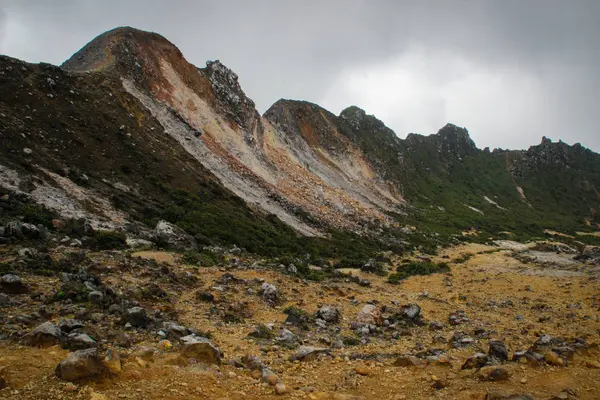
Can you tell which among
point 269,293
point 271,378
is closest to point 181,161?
point 269,293

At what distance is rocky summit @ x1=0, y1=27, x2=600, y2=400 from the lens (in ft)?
23.4

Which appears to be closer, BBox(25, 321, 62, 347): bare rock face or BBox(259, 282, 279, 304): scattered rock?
BBox(25, 321, 62, 347): bare rock face

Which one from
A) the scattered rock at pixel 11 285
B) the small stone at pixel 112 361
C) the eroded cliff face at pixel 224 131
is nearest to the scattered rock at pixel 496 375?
the small stone at pixel 112 361

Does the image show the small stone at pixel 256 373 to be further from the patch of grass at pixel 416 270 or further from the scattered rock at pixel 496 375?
the patch of grass at pixel 416 270

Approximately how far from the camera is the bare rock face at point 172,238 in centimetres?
1956

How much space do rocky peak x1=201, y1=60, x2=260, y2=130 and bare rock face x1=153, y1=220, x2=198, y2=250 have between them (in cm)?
3258

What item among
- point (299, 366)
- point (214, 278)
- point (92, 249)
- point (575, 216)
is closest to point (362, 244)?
point (214, 278)

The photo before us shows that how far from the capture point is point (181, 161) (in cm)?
3422

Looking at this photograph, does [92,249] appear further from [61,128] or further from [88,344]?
[61,128]

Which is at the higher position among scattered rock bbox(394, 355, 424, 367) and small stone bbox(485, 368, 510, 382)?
small stone bbox(485, 368, 510, 382)

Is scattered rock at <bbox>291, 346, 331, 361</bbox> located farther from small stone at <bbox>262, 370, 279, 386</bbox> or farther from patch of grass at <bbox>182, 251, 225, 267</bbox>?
patch of grass at <bbox>182, 251, 225, 267</bbox>

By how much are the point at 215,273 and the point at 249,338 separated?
7.18m

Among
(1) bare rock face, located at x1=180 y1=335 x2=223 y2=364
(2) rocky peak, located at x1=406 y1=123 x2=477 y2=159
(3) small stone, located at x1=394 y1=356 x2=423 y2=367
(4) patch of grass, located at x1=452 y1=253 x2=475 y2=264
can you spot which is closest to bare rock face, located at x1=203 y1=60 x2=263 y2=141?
(4) patch of grass, located at x1=452 y1=253 x2=475 y2=264

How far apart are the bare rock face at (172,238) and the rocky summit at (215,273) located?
0.45 feet
